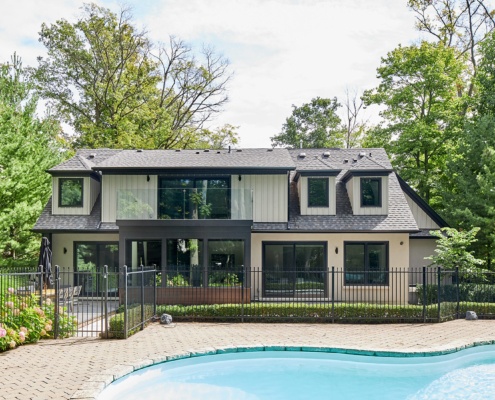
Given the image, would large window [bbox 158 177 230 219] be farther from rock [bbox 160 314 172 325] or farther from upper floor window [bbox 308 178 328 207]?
rock [bbox 160 314 172 325]

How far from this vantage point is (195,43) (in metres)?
39.4

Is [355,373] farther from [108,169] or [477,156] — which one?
[477,156]

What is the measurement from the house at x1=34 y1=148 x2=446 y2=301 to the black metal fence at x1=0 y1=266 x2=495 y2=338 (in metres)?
0.19

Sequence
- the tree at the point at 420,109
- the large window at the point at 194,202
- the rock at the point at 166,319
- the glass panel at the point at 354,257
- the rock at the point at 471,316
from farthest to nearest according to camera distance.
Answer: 1. the tree at the point at 420,109
2. the glass panel at the point at 354,257
3. the large window at the point at 194,202
4. the rock at the point at 471,316
5. the rock at the point at 166,319

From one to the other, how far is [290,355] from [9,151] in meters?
18.0

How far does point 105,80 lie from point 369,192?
71.7ft

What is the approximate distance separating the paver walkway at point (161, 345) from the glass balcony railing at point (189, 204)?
217 inches

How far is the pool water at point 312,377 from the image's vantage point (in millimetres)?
10211

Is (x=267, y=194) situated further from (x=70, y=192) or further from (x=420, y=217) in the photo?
(x=70, y=192)

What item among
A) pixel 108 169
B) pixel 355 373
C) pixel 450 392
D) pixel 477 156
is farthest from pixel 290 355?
pixel 477 156

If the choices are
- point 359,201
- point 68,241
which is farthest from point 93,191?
point 359,201

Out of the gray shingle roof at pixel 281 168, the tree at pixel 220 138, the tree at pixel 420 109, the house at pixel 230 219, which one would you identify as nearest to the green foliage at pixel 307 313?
the house at pixel 230 219

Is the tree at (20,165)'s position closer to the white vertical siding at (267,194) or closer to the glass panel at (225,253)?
the glass panel at (225,253)

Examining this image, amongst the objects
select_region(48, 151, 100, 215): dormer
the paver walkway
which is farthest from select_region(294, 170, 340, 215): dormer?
select_region(48, 151, 100, 215): dormer
